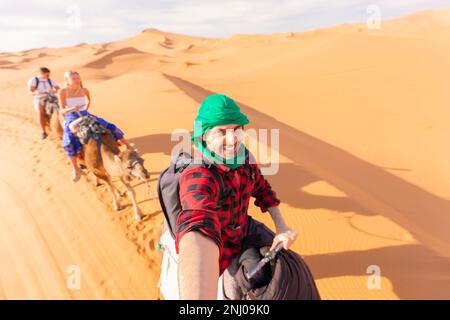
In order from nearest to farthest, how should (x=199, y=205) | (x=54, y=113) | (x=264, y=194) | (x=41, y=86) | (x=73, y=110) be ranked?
1. (x=199, y=205)
2. (x=264, y=194)
3. (x=73, y=110)
4. (x=54, y=113)
5. (x=41, y=86)

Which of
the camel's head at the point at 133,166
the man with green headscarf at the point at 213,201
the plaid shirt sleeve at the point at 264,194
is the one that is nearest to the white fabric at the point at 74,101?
the camel's head at the point at 133,166

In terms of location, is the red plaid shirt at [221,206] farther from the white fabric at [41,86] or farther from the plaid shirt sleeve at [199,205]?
the white fabric at [41,86]

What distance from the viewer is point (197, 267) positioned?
123 cm

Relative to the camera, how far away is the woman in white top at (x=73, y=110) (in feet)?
18.4

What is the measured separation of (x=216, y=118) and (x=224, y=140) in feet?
0.43

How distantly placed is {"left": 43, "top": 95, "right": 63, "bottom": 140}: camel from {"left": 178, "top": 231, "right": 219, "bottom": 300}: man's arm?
24.5ft

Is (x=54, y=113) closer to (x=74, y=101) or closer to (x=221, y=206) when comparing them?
(x=74, y=101)

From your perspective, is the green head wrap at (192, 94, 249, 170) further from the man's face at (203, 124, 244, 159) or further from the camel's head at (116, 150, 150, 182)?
the camel's head at (116, 150, 150, 182)

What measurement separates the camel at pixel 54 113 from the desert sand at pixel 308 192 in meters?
0.67

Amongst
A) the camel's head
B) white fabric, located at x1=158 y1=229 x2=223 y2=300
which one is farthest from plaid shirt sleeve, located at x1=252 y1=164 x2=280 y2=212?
the camel's head

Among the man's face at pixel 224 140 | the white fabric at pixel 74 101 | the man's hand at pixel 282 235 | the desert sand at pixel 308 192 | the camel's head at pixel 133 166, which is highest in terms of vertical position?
the man's face at pixel 224 140

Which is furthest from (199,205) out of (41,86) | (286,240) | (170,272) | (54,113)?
(41,86)
